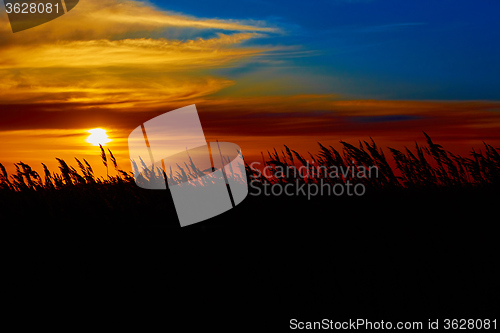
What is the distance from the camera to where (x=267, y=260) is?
331cm

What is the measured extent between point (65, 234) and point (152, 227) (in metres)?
0.84

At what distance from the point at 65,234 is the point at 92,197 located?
75 centimetres

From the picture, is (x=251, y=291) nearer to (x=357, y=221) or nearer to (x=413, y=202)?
(x=357, y=221)

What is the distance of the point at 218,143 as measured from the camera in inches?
203

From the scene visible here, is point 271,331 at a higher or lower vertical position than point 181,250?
lower

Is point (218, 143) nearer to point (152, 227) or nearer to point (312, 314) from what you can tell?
point (152, 227)

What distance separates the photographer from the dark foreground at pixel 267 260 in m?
2.84

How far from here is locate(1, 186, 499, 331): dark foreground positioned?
9.32 ft

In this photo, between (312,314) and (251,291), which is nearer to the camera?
(312,314)

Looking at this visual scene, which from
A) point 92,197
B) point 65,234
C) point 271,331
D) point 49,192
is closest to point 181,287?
point 271,331

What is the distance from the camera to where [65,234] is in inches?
161

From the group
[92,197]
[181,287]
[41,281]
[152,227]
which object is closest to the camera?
[181,287]

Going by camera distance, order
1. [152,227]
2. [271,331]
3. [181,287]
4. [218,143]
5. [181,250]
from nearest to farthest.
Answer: [271,331] → [181,287] → [181,250] → [152,227] → [218,143]

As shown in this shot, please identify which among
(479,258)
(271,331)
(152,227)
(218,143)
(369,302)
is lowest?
(271,331)
